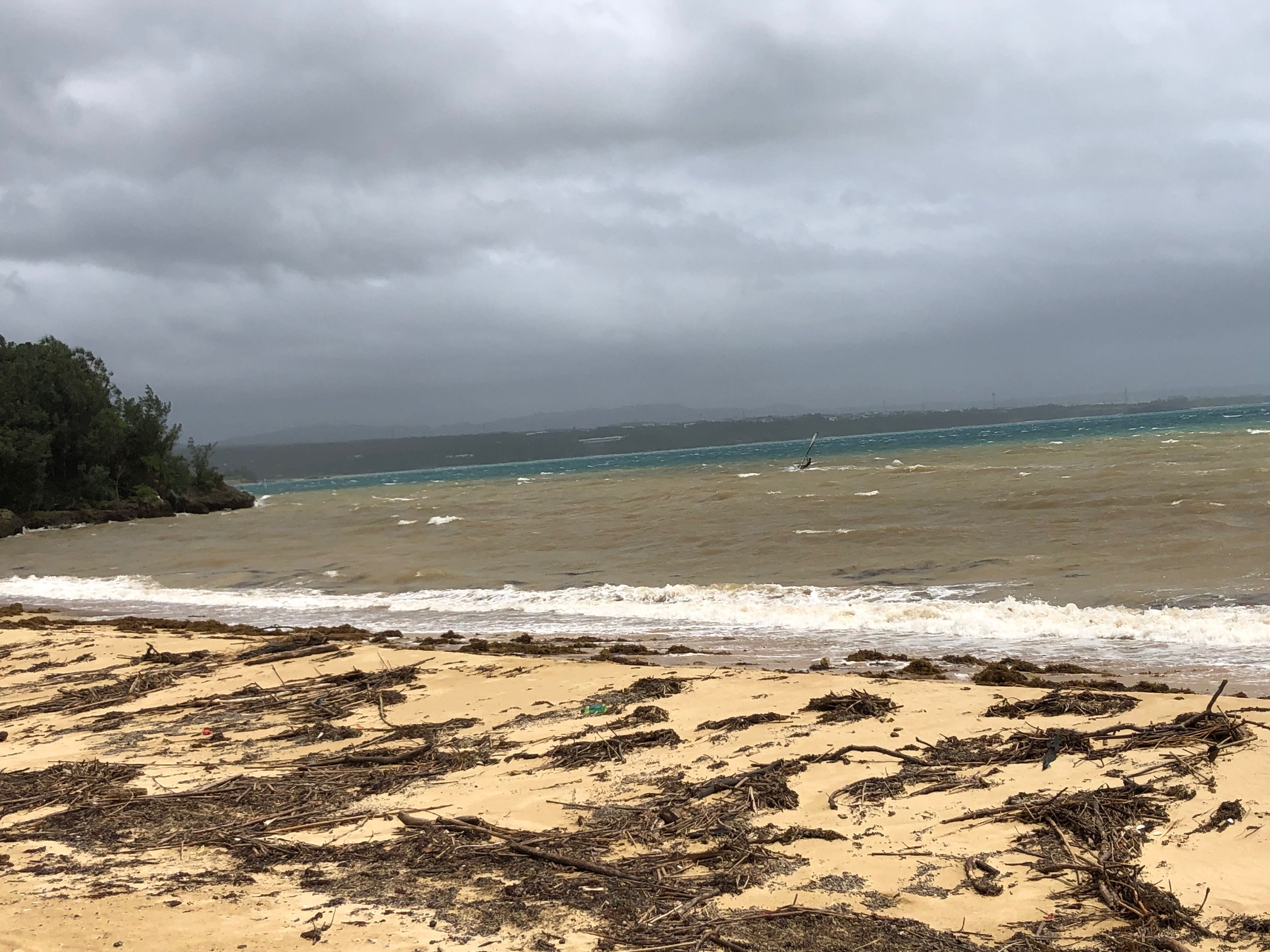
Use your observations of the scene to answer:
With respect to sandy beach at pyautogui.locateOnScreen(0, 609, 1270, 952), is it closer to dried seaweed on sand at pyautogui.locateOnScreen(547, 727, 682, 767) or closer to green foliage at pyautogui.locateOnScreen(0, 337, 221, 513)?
dried seaweed on sand at pyautogui.locateOnScreen(547, 727, 682, 767)

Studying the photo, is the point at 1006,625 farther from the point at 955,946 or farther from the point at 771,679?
the point at 955,946

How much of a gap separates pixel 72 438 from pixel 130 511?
584 cm

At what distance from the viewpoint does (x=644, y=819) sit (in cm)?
474

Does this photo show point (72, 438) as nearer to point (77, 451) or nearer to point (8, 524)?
point (77, 451)

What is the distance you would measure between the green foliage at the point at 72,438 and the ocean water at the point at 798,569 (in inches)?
411

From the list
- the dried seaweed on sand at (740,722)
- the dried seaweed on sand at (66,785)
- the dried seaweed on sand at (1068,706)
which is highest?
the dried seaweed on sand at (66,785)

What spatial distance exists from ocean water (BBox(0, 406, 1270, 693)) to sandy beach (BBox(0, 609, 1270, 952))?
3.25 meters

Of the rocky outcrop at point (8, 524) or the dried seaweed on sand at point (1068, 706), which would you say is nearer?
the dried seaweed on sand at point (1068, 706)

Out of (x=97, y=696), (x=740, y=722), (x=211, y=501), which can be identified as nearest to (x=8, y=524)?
(x=211, y=501)

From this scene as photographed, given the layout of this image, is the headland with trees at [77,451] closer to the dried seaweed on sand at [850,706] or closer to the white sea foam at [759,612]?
the white sea foam at [759,612]

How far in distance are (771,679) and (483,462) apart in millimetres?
175894

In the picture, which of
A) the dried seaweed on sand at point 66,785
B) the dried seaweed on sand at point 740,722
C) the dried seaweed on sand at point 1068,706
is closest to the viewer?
the dried seaweed on sand at point 66,785

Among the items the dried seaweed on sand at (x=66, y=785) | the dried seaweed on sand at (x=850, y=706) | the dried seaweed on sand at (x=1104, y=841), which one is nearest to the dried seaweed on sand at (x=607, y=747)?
the dried seaweed on sand at (x=850, y=706)

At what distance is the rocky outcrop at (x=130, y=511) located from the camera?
133ft
